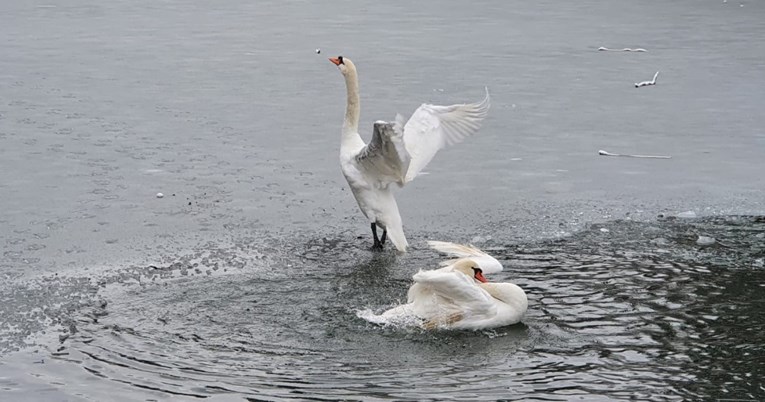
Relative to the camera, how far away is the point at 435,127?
841 cm

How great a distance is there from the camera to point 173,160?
403 inches

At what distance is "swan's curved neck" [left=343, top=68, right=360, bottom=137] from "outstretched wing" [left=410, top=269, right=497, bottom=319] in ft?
7.07

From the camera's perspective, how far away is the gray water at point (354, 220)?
5.77 meters

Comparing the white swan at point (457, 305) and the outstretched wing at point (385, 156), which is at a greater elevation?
the outstretched wing at point (385, 156)

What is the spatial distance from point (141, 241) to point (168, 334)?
1988mm

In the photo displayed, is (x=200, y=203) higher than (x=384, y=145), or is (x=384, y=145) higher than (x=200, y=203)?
(x=384, y=145)

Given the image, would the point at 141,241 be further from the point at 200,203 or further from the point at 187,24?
the point at 187,24

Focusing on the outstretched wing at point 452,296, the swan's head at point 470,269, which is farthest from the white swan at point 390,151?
the outstretched wing at point 452,296

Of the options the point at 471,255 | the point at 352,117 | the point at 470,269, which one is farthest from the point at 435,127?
the point at 470,269

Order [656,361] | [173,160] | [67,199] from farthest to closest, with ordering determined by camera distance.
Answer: [173,160]
[67,199]
[656,361]

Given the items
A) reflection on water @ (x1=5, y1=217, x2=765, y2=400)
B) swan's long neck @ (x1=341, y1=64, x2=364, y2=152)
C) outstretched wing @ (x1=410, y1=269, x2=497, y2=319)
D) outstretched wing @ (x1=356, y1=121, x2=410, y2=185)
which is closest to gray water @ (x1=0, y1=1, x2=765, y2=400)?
reflection on water @ (x1=5, y1=217, x2=765, y2=400)

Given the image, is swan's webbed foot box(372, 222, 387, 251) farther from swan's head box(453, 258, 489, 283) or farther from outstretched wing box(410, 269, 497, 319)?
outstretched wing box(410, 269, 497, 319)

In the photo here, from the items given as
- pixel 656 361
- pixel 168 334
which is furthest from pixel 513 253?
pixel 168 334

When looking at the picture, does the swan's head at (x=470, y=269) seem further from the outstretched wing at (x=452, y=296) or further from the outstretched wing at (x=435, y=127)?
the outstretched wing at (x=435, y=127)
